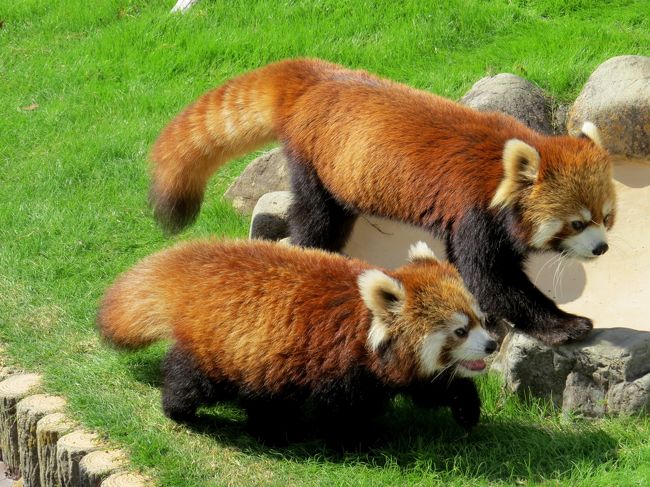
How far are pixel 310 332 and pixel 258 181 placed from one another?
2742 mm

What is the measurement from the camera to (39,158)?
8.07 metres

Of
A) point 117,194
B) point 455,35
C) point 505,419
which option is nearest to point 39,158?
point 117,194

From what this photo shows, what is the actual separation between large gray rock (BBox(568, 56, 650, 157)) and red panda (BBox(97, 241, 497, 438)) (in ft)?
7.58

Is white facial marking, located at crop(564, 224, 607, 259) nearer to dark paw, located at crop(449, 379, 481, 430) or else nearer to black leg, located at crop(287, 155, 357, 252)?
dark paw, located at crop(449, 379, 481, 430)

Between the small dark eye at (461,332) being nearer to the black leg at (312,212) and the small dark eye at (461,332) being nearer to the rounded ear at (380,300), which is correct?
the rounded ear at (380,300)

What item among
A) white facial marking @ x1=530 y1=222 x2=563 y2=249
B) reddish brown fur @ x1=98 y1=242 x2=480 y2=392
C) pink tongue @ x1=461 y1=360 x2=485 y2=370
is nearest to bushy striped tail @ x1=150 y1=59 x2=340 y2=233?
reddish brown fur @ x1=98 y1=242 x2=480 y2=392

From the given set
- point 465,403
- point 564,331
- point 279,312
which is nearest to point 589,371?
point 564,331

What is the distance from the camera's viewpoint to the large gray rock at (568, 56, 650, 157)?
6.38 metres

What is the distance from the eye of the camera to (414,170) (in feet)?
17.3

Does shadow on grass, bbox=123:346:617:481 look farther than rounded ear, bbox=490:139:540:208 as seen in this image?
No

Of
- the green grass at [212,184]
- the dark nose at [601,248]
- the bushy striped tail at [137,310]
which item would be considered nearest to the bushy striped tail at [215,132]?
the green grass at [212,184]

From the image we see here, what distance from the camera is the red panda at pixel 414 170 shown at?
16.2ft

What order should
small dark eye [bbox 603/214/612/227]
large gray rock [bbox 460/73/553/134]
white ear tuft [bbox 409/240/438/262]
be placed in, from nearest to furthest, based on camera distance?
white ear tuft [bbox 409/240/438/262]
small dark eye [bbox 603/214/612/227]
large gray rock [bbox 460/73/553/134]

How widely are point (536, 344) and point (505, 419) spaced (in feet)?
1.29
